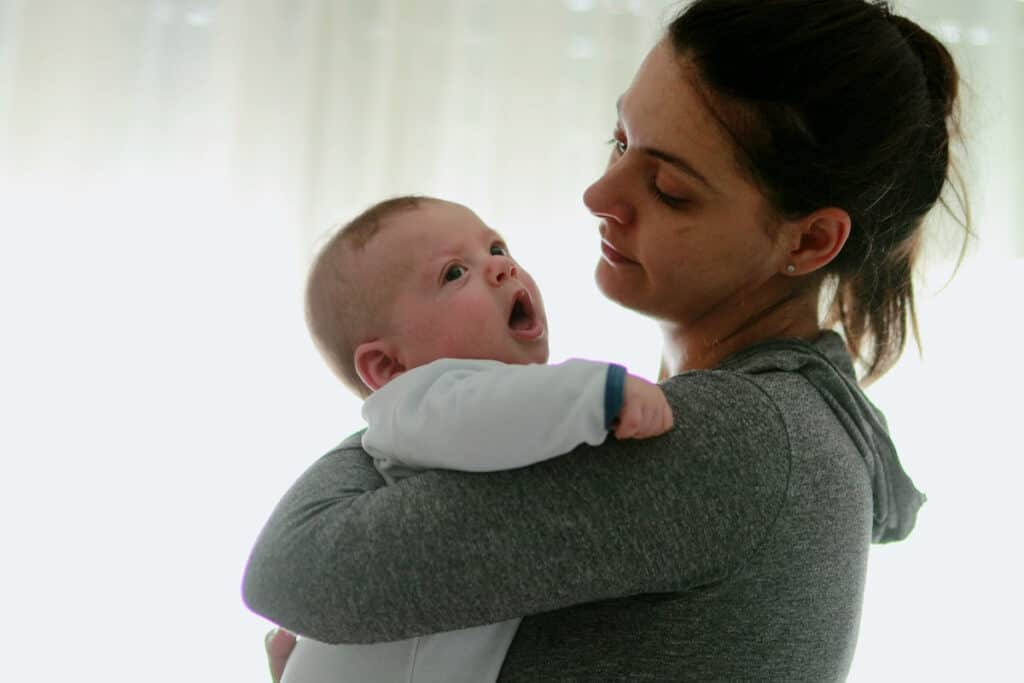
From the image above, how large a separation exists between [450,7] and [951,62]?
146cm

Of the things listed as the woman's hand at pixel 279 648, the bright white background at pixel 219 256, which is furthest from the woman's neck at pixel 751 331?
the bright white background at pixel 219 256

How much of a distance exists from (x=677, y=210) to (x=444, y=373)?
0.37 metres

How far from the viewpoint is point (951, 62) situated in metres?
1.18

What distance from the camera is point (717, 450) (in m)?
0.80

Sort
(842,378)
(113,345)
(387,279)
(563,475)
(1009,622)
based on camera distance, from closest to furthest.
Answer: (563,475)
(842,378)
(387,279)
(113,345)
(1009,622)

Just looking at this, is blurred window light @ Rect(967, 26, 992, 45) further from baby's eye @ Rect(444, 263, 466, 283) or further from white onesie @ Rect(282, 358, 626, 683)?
white onesie @ Rect(282, 358, 626, 683)

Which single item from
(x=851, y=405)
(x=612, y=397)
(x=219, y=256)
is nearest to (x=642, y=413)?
(x=612, y=397)

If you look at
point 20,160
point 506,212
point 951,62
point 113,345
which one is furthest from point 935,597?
point 20,160

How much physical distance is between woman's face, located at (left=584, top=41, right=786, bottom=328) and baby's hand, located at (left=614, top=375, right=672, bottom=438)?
35cm

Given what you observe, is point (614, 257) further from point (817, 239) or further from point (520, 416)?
point (520, 416)

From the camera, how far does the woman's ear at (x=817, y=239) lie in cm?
108

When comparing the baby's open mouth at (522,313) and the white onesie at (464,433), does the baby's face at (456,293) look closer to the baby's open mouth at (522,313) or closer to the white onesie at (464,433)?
the baby's open mouth at (522,313)

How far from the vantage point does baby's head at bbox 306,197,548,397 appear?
1.06 m

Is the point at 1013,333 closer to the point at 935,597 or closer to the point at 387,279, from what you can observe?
the point at 935,597
